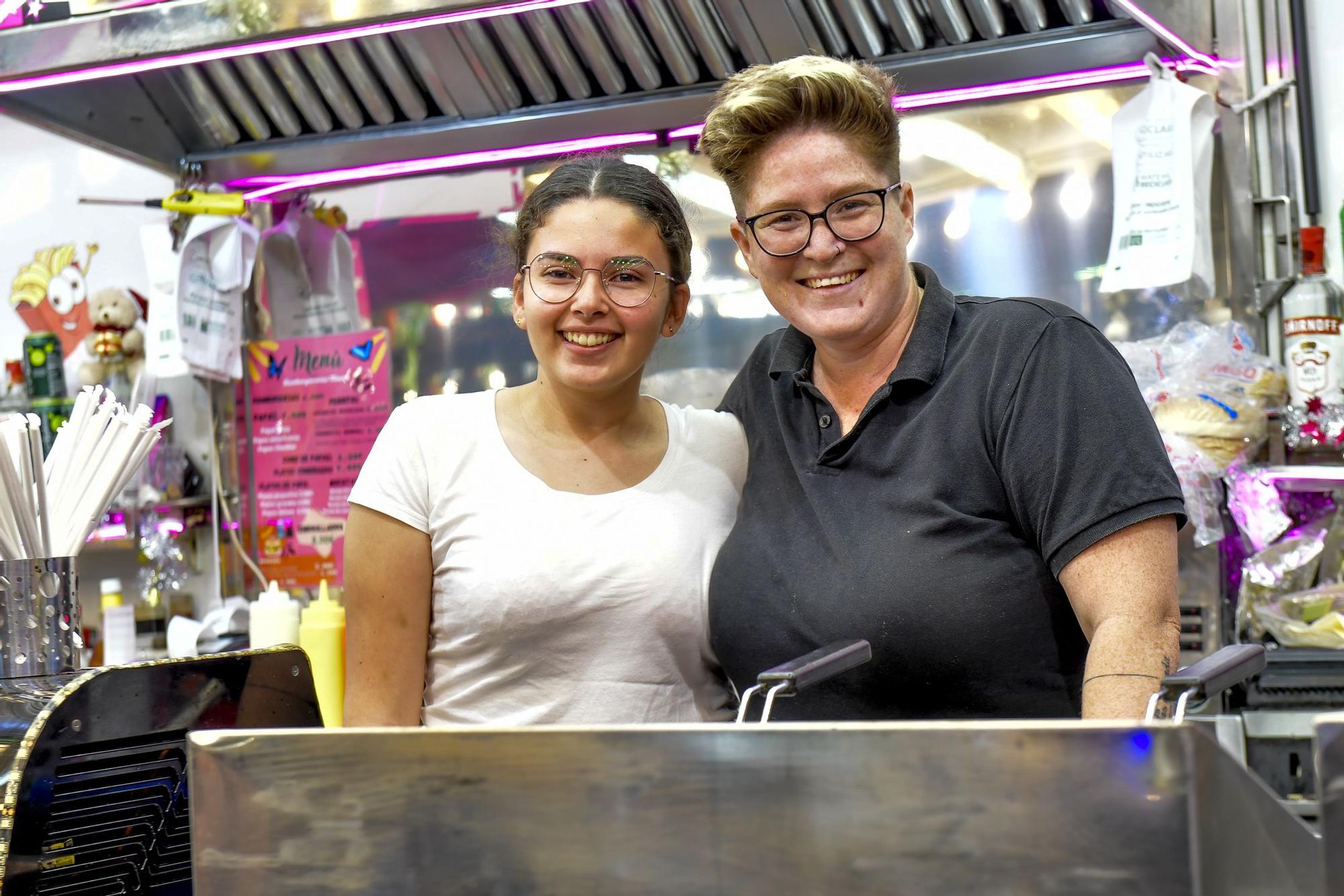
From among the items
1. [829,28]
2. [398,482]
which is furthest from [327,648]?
[829,28]

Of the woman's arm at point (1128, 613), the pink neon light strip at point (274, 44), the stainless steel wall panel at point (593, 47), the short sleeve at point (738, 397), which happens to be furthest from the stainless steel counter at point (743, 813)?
the stainless steel wall panel at point (593, 47)

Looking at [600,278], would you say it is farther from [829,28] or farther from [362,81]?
[362,81]

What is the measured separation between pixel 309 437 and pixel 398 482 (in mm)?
1370

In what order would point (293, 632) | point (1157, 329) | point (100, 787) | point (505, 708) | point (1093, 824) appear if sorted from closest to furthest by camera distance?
point (1093, 824)
point (100, 787)
point (505, 708)
point (1157, 329)
point (293, 632)

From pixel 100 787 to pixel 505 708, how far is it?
47 centimetres

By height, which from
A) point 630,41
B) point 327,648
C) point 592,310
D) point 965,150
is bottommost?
point 327,648

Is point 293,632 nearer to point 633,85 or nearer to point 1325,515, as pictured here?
point 633,85

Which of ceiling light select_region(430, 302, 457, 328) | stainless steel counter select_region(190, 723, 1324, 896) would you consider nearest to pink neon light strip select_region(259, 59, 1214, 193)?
ceiling light select_region(430, 302, 457, 328)

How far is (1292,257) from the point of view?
1.98 metres

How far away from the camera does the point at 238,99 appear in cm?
244

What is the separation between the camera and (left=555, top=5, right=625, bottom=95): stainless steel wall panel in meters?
2.13

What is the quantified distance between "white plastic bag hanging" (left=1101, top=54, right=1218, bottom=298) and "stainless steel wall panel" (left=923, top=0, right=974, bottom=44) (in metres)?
0.29

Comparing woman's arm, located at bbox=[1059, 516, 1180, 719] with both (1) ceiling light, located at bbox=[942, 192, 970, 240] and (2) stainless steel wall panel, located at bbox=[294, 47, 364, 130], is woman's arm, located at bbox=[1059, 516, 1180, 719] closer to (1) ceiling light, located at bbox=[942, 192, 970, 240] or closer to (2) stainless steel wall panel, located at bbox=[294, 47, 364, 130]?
(1) ceiling light, located at bbox=[942, 192, 970, 240]

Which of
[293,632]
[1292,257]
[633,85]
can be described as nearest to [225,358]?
[293,632]
